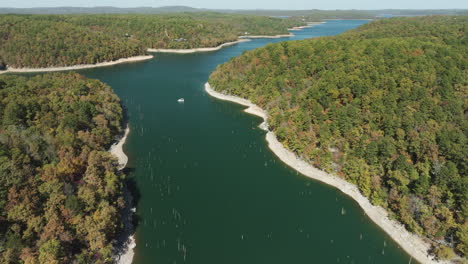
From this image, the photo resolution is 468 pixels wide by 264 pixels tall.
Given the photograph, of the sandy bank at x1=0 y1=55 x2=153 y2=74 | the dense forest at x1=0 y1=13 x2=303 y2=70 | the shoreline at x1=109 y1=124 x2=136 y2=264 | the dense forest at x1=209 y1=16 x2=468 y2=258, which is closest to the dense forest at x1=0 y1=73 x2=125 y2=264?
the shoreline at x1=109 y1=124 x2=136 y2=264

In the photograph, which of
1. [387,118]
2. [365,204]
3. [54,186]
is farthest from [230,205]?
[387,118]

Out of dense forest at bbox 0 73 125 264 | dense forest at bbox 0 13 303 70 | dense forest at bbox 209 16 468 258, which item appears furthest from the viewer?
dense forest at bbox 0 13 303 70

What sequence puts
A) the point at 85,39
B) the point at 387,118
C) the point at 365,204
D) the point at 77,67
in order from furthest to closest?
the point at 85,39 < the point at 77,67 < the point at 387,118 < the point at 365,204

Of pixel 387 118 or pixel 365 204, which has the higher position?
pixel 387 118

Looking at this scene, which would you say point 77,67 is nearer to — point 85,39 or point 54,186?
point 85,39

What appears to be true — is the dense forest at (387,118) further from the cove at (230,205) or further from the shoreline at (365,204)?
the cove at (230,205)

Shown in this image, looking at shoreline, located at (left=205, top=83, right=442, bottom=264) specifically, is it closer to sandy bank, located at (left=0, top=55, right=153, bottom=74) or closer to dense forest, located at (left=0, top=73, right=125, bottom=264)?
dense forest, located at (left=0, top=73, right=125, bottom=264)
